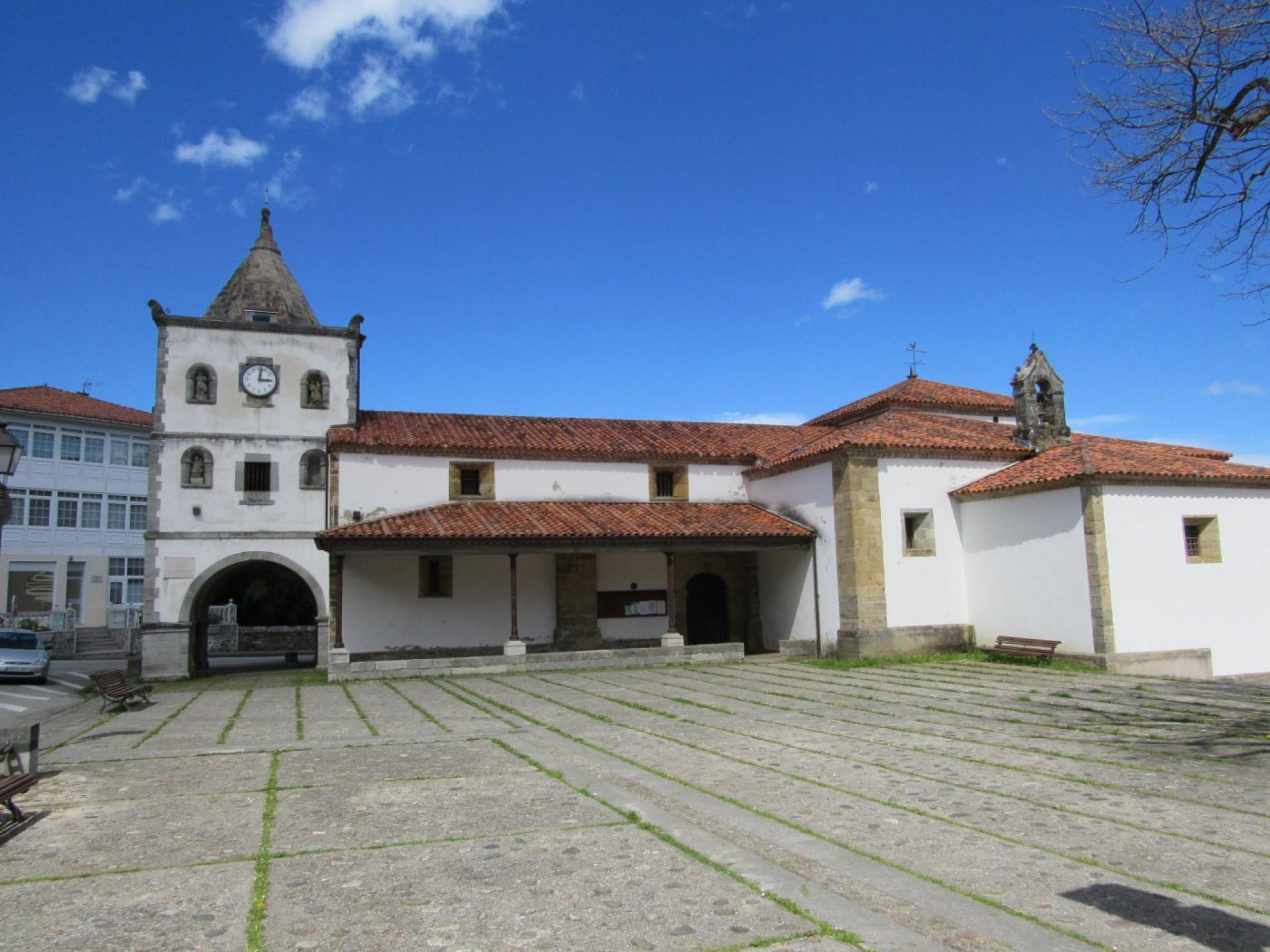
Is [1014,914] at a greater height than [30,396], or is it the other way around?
[30,396]

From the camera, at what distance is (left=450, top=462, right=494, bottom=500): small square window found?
2112cm

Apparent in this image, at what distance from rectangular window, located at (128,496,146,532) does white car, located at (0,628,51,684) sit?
1518 centimetres

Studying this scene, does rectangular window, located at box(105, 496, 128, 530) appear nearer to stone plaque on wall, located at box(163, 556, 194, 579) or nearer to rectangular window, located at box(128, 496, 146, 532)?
rectangular window, located at box(128, 496, 146, 532)

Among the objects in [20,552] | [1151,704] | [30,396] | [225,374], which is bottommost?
[1151,704]

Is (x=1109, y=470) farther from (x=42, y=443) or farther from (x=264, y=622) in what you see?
(x=42, y=443)

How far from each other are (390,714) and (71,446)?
31.4 m

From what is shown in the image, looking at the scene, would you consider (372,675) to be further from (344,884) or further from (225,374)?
(344,884)

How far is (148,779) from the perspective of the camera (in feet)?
25.7

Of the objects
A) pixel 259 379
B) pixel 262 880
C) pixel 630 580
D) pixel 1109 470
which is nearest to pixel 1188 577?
pixel 1109 470

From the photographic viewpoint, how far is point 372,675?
17.4 meters

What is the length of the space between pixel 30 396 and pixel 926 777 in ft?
134

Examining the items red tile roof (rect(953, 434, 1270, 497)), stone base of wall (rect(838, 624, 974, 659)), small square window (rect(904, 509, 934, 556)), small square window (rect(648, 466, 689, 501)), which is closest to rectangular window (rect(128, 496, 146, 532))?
small square window (rect(648, 466, 689, 501))

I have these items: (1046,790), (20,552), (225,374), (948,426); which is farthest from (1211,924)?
(20,552)

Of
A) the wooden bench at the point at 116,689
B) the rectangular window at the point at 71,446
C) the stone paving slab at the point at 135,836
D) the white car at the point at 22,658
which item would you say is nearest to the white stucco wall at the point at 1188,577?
the stone paving slab at the point at 135,836
